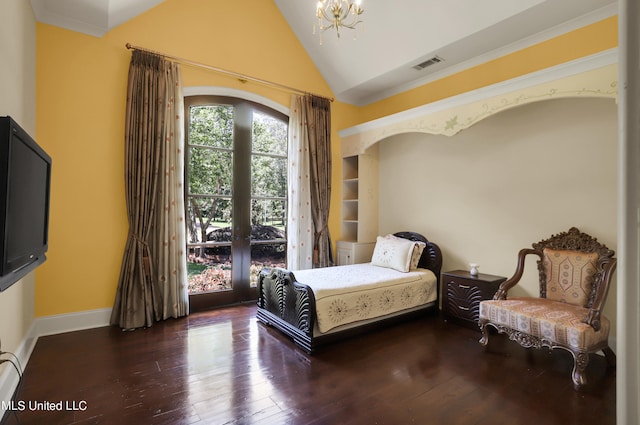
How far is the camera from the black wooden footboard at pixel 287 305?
295 centimetres

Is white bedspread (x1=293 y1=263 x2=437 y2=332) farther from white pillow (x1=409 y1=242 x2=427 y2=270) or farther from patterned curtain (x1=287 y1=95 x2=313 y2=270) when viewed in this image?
patterned curtain (x1=287 y1=95 x2=313 y2=270)

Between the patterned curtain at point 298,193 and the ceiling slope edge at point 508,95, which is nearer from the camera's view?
the ceiling slope edge at point 508,95

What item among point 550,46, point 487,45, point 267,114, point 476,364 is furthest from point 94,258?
point 550,46

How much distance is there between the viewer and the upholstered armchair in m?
2.45

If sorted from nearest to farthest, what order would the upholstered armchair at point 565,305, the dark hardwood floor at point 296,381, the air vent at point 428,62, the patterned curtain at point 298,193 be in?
the dark hardwood floor at point 296,381
the upholstered armchair at point 565,305
the air vent at point 428,62
the patterned curtain at point 298,193

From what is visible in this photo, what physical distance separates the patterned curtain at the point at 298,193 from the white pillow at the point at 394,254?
3.44 feet

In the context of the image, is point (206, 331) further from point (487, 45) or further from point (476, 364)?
point (487, 45)

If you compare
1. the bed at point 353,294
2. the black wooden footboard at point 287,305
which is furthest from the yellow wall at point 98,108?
the bed at point 353,294

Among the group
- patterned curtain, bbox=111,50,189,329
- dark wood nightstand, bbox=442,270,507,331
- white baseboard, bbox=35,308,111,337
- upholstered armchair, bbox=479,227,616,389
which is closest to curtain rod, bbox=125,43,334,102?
patterned curtain, bbox=111,50,189,329

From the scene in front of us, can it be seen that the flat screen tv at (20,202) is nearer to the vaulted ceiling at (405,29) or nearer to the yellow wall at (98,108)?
the yellow wall at (98,108)

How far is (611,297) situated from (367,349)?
2.26 meters

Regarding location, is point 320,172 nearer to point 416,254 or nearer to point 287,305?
point 416,254

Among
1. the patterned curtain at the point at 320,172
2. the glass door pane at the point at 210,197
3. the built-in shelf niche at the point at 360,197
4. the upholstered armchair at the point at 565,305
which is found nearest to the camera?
the upholstered armchair at the point at 565,305

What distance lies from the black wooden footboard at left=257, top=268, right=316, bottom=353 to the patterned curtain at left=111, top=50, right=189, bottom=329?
96 centimetres
